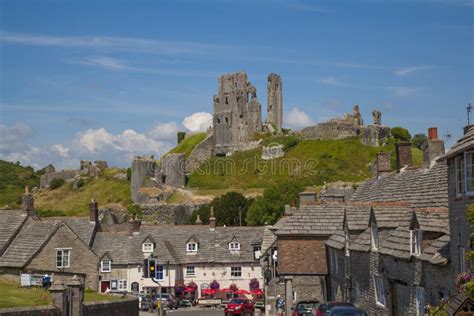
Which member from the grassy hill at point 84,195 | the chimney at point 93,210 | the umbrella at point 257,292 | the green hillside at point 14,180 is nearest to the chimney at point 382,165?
the umbrella at point 257,292

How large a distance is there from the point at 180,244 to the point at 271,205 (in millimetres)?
25377

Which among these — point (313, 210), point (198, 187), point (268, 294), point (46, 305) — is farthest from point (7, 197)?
point (46, 305)

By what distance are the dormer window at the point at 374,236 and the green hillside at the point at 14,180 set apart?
375 feet

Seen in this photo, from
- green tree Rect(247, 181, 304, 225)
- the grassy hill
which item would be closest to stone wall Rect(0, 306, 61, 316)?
green tree Rect(247, 181, 304, 225)

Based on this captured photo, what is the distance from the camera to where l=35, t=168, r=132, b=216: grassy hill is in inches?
5102

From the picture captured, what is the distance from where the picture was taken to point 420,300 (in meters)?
24.5

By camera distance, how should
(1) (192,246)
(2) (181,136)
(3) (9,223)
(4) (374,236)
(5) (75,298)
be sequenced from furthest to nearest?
(2) (181,136) < (1) (192,246) < (3) (9,223) < (4) (374,236) < (5) (75,298)

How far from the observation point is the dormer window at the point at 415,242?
24.3 meters

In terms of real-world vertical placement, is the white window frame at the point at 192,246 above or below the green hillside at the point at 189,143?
below

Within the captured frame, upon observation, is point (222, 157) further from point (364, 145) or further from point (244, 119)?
point (364, 145)

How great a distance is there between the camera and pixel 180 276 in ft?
235

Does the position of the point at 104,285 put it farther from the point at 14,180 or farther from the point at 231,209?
the point at 14,180

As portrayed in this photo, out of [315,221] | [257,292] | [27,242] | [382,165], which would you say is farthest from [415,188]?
[257,292]

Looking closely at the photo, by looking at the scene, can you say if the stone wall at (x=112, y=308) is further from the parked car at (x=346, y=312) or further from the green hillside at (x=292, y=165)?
the green hillside at (x=292, y=165)
